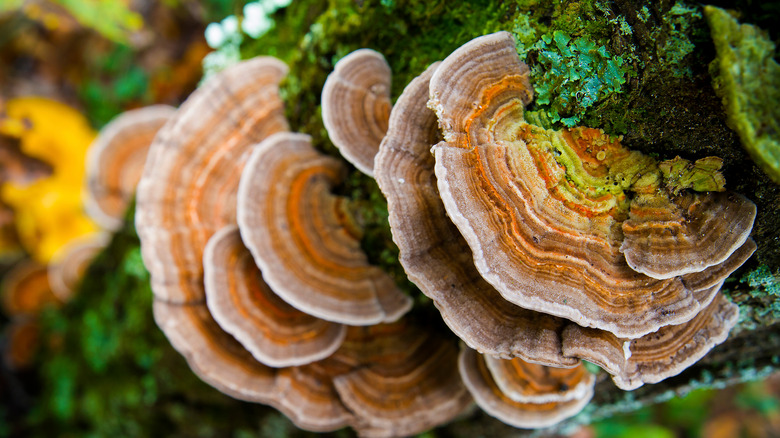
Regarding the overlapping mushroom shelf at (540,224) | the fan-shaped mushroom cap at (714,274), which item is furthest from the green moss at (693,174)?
the fan-shaped mushroom cap at (714,274)

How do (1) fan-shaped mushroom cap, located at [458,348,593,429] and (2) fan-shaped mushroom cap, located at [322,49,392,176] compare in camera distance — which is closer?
(2) fan-shaped mushroom cap, located at [322,49,392,176]

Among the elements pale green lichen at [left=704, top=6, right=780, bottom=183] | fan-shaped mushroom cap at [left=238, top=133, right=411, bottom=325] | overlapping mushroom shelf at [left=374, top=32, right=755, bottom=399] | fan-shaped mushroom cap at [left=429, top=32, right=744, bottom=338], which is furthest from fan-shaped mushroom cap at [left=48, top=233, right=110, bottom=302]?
pale green lichen at [left=704, top=6, right=780, bottom=183]

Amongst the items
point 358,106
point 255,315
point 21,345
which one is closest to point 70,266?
point 21,345

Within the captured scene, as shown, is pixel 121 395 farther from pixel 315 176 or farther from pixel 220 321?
pixel 315 176

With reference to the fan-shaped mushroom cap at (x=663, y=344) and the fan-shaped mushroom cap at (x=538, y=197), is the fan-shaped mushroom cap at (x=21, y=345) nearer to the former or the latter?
the fan-shaped mushroom cap at (x=538, y=197)

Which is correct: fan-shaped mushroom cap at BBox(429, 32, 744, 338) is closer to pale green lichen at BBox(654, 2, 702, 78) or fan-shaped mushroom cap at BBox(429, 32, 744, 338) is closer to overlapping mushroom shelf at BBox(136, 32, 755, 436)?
overlapping mushroom shelf at BBox(136, 32, 755, 436)
